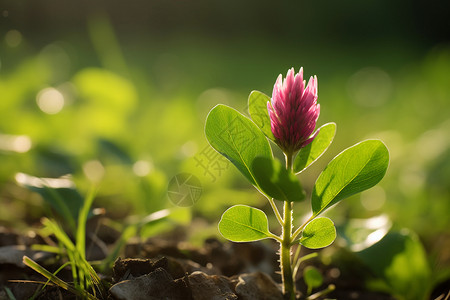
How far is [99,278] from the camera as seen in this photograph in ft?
3.35

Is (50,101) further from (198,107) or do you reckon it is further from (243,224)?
(243,224)

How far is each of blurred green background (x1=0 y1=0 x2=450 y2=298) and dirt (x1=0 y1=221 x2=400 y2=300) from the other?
0.63 ft

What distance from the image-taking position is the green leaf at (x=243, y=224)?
0.96m

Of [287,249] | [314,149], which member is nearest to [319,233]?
[287,249]

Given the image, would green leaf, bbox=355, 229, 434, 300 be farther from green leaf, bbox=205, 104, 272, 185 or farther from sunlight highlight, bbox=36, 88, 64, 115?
sunlight highlight, bbox=36, 88, 64, 115

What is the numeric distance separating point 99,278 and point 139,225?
0.81 ft

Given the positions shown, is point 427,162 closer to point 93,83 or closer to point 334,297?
point 334,297

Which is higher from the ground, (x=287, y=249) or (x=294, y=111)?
(x=294, y=111)

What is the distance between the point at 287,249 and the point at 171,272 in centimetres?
28

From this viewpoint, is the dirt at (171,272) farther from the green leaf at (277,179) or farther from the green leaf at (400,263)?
the green leaf at (277,179)

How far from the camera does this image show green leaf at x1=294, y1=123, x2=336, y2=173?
100cm

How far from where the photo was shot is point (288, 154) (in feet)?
3.09

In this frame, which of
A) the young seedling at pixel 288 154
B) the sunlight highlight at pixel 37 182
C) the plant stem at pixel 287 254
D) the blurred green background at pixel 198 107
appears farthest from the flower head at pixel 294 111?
the sunlight highlight at pixel 37 182

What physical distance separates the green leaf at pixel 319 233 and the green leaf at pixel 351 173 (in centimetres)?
4
